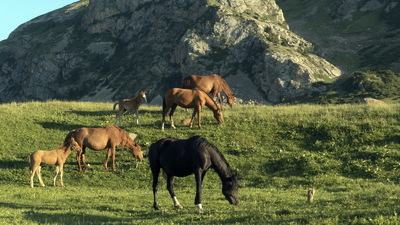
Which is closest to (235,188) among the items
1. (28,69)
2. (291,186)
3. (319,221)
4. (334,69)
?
(319,221)

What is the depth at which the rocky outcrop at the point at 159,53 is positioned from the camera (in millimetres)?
125125

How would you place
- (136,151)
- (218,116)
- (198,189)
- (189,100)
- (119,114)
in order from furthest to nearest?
1. (119,114)
2. (218,116)
3. (189,100)
4. (136,151)
5. (198,189)

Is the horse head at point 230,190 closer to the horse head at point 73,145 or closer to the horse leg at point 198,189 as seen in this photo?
the horse leg at point 198,189

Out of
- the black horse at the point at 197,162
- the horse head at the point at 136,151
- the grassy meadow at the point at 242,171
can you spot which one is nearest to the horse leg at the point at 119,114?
the grassy meadow at the point at 242,171

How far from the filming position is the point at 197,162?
13.5 meters

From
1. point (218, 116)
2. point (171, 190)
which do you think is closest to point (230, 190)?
point (171, 190)

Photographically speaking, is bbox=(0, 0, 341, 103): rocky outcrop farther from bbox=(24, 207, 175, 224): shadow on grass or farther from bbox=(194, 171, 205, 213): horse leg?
bbox=(24, 207, 175, 224): shadow on grass

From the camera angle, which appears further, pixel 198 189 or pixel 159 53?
pixel 159 53

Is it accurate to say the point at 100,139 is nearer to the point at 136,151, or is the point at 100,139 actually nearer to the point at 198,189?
the point at 136,151

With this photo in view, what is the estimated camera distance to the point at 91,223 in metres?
12.0

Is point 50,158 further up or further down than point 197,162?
further down

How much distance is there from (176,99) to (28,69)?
161703mm

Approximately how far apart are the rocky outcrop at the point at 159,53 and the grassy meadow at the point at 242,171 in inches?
3496

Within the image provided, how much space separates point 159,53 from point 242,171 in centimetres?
13836
